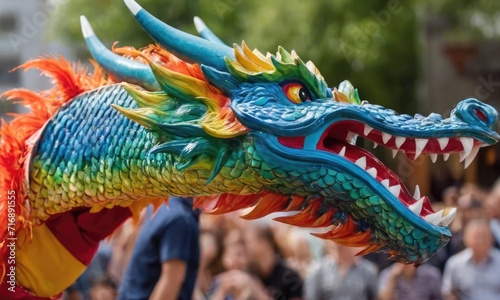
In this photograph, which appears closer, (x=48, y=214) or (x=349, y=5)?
(x=48, y=214)

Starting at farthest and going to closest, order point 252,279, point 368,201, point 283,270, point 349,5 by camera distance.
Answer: point 349,5 → point 283,270 → point 252,279 → point 368,201

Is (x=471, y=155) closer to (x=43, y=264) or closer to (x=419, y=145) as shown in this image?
(x=419, y=145)

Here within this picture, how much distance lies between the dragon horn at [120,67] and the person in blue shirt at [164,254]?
1.38 m

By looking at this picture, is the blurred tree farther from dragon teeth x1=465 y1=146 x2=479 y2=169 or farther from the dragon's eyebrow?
dragon teeth x1=465 y1=146 x2=479 y2=169

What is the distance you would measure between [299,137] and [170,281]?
81.6 inches

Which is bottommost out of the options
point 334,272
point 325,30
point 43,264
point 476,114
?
point 43,264

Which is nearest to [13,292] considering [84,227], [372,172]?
[84,227]

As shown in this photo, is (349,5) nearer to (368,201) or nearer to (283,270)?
(283,270)

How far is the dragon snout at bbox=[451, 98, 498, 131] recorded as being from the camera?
104 inches

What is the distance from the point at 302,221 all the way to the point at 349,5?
12.7m

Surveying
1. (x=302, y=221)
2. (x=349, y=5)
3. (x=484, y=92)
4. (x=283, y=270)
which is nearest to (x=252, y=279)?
(x=283, y=270)

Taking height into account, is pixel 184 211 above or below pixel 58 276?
above

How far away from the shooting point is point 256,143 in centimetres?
267

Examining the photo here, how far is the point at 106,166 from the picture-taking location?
3.00 metres
